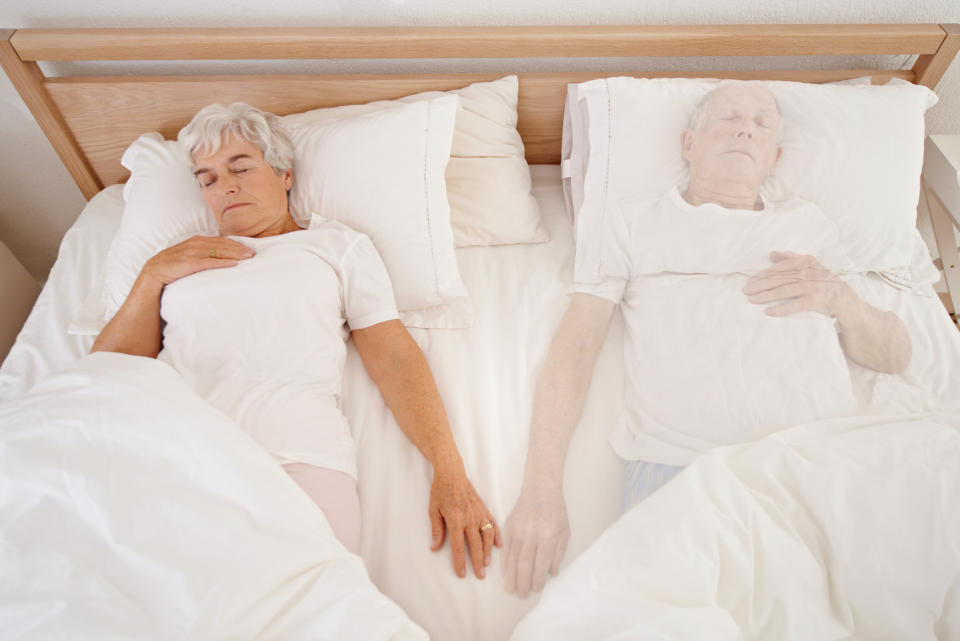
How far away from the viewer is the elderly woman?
1.05 m

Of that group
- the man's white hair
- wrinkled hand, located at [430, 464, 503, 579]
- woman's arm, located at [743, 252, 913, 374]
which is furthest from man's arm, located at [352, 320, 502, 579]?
the man's white hair

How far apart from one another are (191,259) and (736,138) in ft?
3.66

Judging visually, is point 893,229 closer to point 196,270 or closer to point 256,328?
point 256,328

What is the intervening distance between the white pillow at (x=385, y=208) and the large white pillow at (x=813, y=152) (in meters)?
0.32

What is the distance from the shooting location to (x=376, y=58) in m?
1.46

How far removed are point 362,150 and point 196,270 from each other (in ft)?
1.47

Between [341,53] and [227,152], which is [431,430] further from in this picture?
[341,53]

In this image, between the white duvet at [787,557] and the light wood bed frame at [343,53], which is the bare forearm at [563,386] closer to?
the white duvet at [787,557]

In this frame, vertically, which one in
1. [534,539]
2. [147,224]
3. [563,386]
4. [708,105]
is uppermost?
[708,105]

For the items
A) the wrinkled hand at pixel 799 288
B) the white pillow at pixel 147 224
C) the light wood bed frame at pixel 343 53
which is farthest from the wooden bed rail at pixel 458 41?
the wrinkled hand at pixel 799 288

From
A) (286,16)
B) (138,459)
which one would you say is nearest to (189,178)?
(286,16)

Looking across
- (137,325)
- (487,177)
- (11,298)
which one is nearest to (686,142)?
(487,177)

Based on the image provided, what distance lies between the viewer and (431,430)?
1.13 meters

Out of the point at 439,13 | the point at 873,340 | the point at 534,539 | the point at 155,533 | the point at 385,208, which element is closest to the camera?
the point at 155,533
